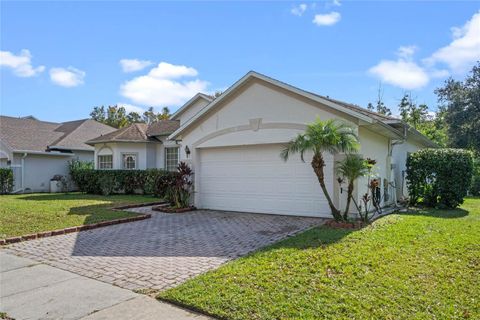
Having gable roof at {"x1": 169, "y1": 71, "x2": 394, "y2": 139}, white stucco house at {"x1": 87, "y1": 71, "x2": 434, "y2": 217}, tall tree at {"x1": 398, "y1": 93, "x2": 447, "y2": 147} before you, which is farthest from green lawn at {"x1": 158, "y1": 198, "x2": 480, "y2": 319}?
tall tree at {"x1": 398, "y1": 93, "x2": 447, "y2": 147}

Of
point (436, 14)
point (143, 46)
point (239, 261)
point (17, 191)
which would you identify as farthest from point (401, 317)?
point (17, 191)

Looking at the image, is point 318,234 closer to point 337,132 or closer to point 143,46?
point 337,132

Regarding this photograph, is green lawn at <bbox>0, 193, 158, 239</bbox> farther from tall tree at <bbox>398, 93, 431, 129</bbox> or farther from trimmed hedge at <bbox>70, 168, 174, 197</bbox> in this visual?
tall tree at <bbox>398, 93, 431, 129</bbox>

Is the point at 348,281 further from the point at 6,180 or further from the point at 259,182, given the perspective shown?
the point at 6,180

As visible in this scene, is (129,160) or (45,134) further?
(45,134)

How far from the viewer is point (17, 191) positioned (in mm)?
21406

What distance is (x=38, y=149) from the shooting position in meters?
22.7

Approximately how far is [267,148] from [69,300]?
325 inches

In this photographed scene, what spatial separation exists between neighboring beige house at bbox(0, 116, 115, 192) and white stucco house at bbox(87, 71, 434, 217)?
13.3m

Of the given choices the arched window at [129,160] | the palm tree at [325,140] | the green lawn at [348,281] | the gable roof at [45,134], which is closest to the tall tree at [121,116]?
the gable roof at [45,134]

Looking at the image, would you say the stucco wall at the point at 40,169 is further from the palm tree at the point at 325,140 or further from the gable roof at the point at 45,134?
the palm tree at the point at 325,140

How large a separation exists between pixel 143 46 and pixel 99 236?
9756 mm

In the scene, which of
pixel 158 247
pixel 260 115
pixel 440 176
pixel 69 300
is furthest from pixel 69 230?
pixel 440 176

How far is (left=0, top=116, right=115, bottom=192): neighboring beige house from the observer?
21728 millimetres
